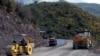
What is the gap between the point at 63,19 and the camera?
12450 centimetres

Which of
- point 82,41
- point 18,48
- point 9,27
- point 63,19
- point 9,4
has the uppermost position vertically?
point 9,4

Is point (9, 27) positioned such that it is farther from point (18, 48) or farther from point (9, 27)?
point (18, 48)

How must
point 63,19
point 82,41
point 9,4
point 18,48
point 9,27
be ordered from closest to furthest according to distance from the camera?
1. point 18,48
2. point 82,41
3. point 9,27
4. point 9,4
5. point 63,19

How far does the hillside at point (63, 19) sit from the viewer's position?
109875 millimetres

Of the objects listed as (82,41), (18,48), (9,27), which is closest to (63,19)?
(9,27)

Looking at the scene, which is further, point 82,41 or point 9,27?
point 9,27

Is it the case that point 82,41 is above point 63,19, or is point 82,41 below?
above

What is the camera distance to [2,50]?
34906mm

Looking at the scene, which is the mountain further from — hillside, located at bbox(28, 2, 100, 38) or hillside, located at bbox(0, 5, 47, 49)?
hillside, located at bbox(28, 2, 100, 38)

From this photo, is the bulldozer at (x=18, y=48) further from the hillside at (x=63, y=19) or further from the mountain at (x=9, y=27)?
the hillside at (x=63, y=19)

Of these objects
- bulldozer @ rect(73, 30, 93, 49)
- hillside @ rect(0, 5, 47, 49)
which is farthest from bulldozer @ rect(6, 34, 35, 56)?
bulldozer @ rect(73, 30, 93, 49)

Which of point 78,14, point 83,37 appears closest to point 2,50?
point 83,37

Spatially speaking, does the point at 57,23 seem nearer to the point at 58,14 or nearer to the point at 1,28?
the point at 58,14

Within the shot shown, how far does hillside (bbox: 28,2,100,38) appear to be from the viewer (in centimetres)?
10988
